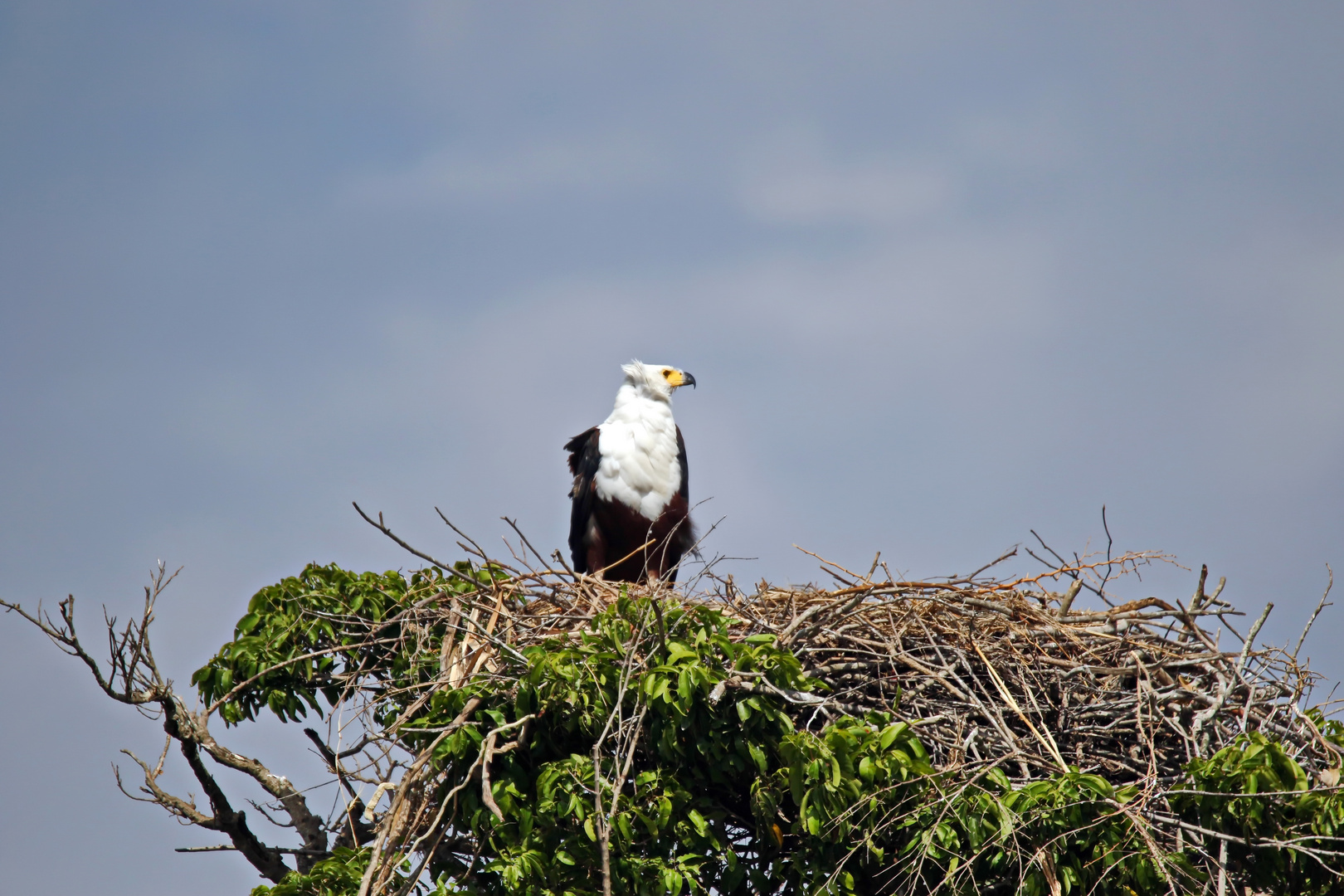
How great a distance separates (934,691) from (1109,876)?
1264 mm

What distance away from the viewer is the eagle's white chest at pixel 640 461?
840cm

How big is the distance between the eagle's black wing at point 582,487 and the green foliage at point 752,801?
312 centimetres

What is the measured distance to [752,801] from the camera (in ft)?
15.9

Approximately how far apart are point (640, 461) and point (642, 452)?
75 millimetres

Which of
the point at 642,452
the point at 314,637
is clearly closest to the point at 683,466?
the point at 642,452

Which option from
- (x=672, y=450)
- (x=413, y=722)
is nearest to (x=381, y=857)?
(x=413, y=722)

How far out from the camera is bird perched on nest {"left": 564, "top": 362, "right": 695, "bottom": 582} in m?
8.40

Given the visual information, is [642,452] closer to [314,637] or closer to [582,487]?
[582,487]

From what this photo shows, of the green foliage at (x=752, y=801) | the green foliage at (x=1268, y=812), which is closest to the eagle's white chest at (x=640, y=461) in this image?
the green foliage at (x=752, y=801)

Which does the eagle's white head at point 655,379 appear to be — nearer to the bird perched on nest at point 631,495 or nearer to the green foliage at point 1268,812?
the bird perched on nest at point 631,495

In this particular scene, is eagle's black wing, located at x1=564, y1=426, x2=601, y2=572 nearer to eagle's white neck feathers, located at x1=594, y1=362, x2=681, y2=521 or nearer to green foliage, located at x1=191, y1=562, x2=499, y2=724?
eagle's white neck feathers, located at x1=594, y1=362, x2=681, y2=521

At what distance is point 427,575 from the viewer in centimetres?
624

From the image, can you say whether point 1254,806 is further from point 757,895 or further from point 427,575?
point 427,575

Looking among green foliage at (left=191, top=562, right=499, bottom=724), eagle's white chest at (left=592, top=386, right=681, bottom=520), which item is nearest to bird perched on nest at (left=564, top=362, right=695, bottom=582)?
eagle's white chest at (left=592, top=386, right=681, bottom=520)
